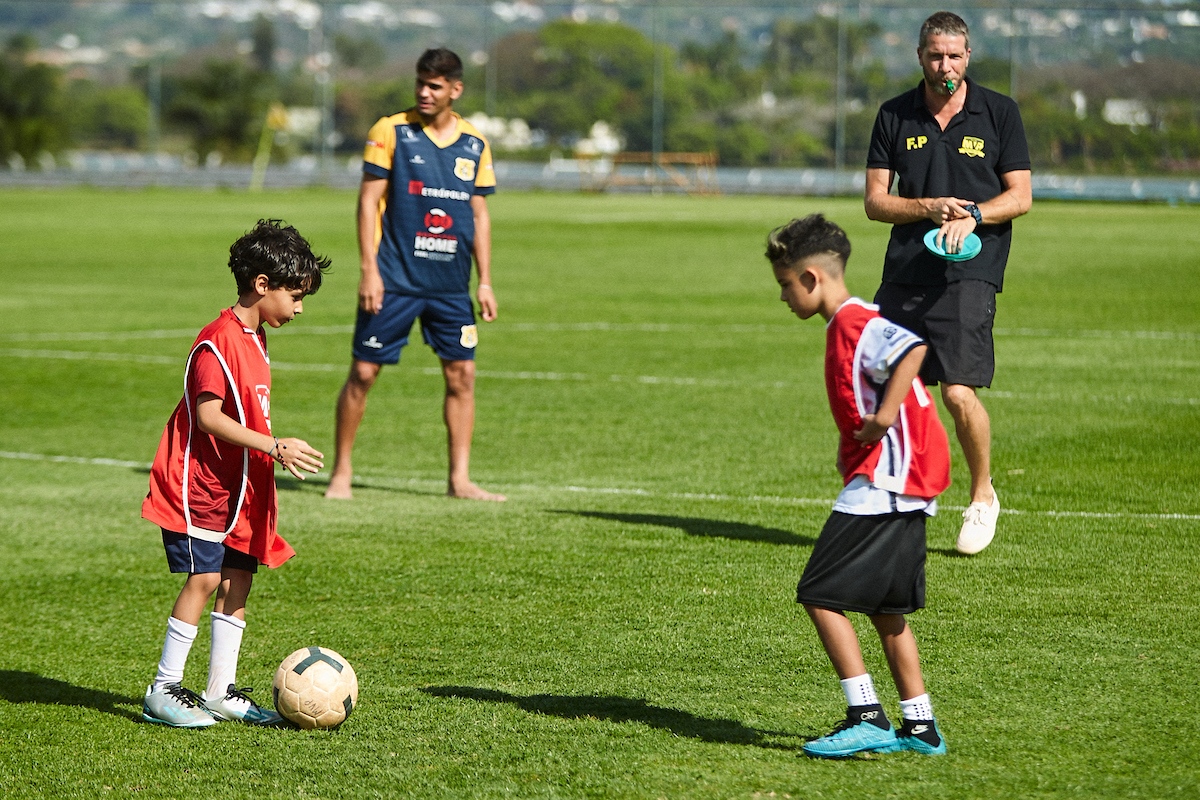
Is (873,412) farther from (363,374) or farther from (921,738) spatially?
(363,374)

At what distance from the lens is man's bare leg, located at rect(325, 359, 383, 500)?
28.1 feet

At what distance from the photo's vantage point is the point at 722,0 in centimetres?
5681

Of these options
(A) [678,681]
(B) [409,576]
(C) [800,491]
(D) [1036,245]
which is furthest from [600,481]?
(D) [1036,245]

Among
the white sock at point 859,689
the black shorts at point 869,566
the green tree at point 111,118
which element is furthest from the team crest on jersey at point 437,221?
the green tree at point 111,118

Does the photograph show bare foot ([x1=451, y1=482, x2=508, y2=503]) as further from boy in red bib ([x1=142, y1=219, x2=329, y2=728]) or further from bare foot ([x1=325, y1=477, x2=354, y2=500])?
boy in red bib ([x1=142, y1=219, x2=329, y2=728])

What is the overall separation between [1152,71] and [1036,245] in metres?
22.1

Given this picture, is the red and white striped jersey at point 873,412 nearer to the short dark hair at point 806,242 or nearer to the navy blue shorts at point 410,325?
the short dark hair at point 806,242

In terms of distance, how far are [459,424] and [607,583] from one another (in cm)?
228

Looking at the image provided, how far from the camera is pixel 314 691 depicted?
4.75 metres

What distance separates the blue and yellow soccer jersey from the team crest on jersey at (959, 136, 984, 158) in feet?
8.53

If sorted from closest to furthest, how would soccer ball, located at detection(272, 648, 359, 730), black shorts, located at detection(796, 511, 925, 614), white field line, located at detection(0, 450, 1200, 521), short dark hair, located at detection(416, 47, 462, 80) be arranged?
black shorts, located at detection(796, 511, 925, 614) < soccer ball, located at detection(272, 648, 359, 730) < white field line, located at detection(0, 450, 1200, 521) < short dark hair, located at detection(416, 47, 462, 80)

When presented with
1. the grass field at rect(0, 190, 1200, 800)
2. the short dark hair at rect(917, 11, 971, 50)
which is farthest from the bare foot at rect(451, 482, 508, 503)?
the short dark hair at rect(917, 11, 971, 50)

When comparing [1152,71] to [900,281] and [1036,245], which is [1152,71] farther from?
[900,281]

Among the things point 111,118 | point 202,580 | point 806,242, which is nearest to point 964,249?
point 806,242
